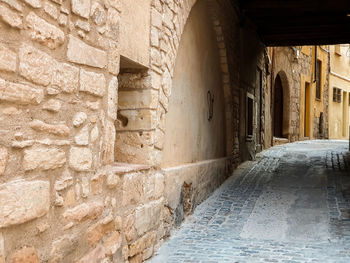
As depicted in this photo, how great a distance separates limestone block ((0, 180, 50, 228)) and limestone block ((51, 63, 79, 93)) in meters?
0.56

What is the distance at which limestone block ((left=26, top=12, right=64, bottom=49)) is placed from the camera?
225 centimetres

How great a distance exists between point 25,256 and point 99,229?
0.87 meters

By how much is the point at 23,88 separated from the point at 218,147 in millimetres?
5833

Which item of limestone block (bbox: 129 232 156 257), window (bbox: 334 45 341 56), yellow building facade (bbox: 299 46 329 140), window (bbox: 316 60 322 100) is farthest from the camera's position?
window (bbox: 334 45 341 56)

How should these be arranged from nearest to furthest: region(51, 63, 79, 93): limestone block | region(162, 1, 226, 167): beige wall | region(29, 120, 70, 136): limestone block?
1. region(29, 120, 70, 136): limestone block
2. region(51, 63, 79, 93): limestone block
3. region(162, 1, 226, 167): beige wall

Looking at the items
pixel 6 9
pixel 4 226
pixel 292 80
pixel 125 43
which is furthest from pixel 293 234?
pixel 292 80

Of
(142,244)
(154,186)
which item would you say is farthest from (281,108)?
(142,244)

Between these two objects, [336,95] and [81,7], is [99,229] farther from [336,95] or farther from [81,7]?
[336,95]

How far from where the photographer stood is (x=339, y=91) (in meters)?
22.7

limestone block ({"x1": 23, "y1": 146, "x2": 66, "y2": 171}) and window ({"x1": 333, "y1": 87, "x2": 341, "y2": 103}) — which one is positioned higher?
window ({"x1": 333, "y1": 87, "x2": 341, "y2": 103})

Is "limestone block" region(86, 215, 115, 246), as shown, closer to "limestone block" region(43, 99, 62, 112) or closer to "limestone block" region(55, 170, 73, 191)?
"limestone block" region(55, 170, 73, 191)

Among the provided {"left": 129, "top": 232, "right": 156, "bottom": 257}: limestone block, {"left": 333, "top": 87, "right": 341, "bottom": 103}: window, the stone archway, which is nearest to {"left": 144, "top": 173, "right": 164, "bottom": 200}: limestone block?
{"left": 129, "top": 232, "right": 156, "bottom": 257}: limestone block

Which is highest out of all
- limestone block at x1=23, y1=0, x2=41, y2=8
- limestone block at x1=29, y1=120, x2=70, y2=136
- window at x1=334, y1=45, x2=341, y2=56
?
window at x1=334, y1=45, x2=341, y2=56

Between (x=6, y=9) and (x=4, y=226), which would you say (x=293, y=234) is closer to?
(x=4, y=226)
